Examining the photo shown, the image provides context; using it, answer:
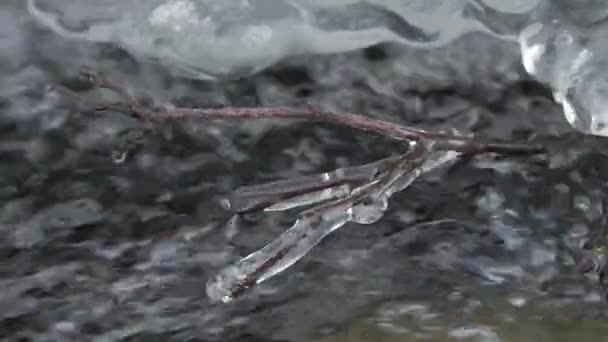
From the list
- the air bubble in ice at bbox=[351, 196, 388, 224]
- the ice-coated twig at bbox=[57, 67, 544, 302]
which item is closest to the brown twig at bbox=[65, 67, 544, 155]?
the ice-coated twig at bbox=[57, 67, 544, 302]

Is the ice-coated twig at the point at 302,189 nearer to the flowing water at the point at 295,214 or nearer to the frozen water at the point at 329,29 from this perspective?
the flowing water at the point at 295,214

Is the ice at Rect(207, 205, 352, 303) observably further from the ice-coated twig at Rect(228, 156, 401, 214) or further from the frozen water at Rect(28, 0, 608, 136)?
the frozen water at Rect(28, 0, 608, 136)

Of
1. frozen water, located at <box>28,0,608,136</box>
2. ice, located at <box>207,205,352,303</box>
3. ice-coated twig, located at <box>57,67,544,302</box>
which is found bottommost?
ice, located at <box>207,205,352,303</box>

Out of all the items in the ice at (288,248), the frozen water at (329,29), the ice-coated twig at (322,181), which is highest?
the frozen water at (329,29)

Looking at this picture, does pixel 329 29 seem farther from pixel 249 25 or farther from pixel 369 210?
pixel 369 210

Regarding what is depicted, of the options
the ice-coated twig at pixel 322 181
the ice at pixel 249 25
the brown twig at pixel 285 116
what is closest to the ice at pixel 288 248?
the ice-coated twig at pixel 322 181

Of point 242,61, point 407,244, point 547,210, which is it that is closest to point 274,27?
point 242,61

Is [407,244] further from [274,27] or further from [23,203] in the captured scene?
[23,203]
